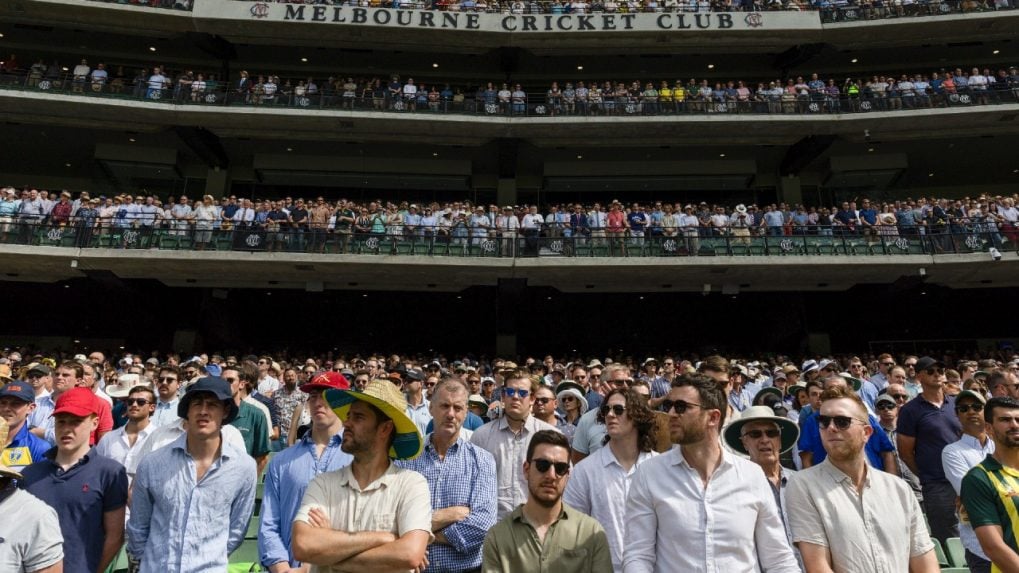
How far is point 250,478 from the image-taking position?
368cm

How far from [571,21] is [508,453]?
19835mm

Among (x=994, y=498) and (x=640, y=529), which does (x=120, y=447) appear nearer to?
(x=640, y=529)

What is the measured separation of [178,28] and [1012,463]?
2422 centimetres

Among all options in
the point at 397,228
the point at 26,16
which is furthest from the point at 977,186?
the point at 26,16

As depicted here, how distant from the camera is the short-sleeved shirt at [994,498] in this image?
318cm

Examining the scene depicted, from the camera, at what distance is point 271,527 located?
3443mm

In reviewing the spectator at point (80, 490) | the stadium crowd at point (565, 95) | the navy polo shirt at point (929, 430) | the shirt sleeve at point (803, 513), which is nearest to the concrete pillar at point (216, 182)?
the stadium crowd at point (565, 95)

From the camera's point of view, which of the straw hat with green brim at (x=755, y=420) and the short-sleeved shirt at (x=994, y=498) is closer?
the short-sleeved shirt at (x=994, y=498)

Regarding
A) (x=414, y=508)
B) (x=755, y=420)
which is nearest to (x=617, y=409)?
(x=755, y=420)

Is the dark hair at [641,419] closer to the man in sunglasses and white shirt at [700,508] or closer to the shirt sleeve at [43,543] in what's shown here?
the man in sunglasses and white shirt at [700,508]

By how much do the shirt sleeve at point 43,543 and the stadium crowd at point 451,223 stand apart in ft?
48.5

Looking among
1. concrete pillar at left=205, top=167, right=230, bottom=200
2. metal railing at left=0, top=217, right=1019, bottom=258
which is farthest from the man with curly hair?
concrete pillar at left=205, top=167, right=230, bottom=200

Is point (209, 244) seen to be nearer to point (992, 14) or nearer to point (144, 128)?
point (144, 128)

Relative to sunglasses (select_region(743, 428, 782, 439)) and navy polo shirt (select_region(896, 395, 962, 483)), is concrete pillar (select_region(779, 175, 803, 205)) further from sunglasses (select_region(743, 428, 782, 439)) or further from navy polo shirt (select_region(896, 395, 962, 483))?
sunglasses (select_region(743, 428, 782, 439))
